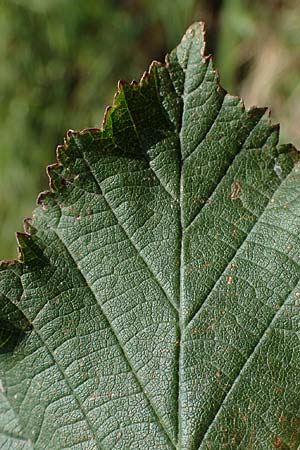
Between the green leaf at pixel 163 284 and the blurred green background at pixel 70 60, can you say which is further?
the blurred green background at pixel 70 60

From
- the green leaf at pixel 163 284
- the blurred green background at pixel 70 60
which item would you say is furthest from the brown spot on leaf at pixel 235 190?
the blurred green background at pixel 70 60

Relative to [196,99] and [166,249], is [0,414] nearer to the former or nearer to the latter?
[166,249]

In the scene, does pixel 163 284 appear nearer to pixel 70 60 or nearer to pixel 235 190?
pixel 235 190

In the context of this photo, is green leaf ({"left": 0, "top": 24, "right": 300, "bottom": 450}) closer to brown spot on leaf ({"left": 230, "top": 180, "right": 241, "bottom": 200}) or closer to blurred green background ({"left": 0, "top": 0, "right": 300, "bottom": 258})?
brown spot on leaf ({"left": 230, "top": 180, "right": 241, "bottom": 200})

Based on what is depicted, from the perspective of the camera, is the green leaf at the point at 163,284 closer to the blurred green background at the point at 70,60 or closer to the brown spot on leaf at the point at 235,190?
the brown spot on leaf at the point at 235,190

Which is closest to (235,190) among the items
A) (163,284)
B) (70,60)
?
(163,284)
